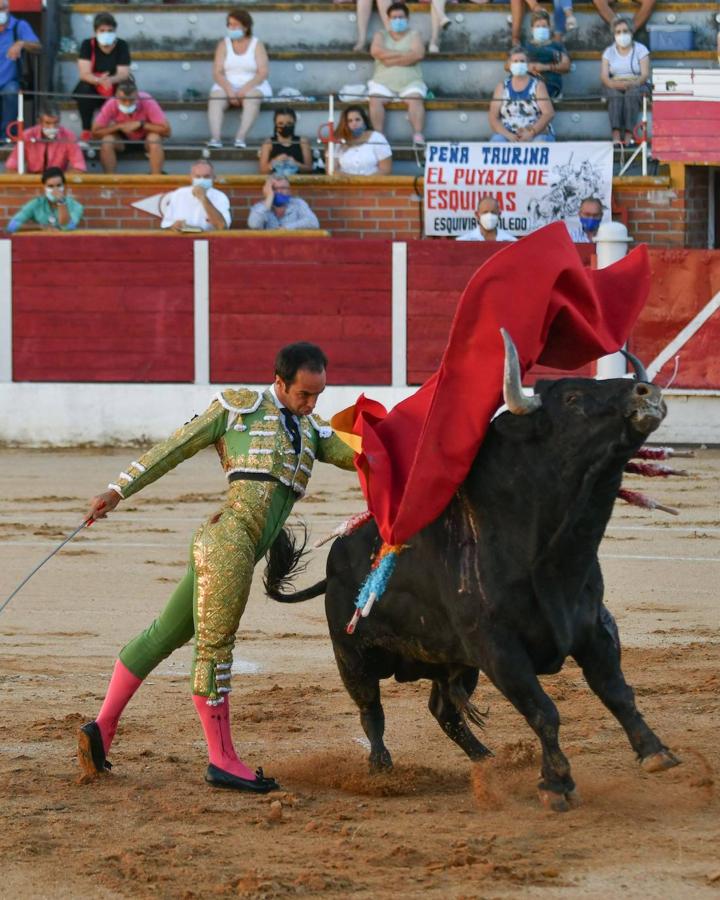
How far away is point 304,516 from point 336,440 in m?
4.31

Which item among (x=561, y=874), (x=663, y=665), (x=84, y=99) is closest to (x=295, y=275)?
(x=84, y=99)

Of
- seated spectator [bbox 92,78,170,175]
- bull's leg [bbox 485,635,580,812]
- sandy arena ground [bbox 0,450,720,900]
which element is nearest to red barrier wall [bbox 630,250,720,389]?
seated spectator [bbox 92,78,170,175]

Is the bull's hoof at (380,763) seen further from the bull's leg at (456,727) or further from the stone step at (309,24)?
the stone step at (309,24)

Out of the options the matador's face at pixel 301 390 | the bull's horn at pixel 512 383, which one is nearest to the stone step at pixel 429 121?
the matador's face at pixel 301 390

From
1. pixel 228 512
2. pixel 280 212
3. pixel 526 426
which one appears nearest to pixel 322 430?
pixel 228 512

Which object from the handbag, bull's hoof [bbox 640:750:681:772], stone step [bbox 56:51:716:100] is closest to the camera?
bull's hoof [bbox 640:750:681:772]

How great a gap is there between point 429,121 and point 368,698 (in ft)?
28.6

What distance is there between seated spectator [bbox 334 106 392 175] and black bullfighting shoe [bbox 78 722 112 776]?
8201 millimetres

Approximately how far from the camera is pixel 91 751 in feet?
13.5

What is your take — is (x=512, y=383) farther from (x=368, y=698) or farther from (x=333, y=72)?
(x=333, y=72)

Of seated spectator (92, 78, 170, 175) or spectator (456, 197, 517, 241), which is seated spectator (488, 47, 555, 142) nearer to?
spectator (456, 197, 517, 241)

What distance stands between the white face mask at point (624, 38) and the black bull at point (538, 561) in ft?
28.4

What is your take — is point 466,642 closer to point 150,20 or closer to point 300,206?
point 300,206

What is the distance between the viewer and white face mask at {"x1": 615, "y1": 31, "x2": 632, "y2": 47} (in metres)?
11.9
